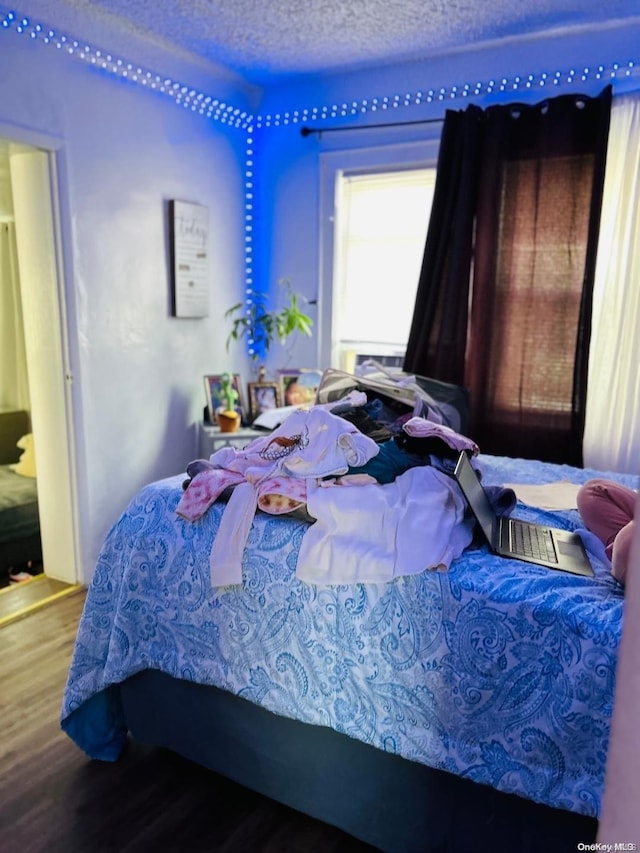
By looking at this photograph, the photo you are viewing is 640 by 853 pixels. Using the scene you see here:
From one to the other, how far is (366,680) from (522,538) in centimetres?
57

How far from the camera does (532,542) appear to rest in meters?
1.72

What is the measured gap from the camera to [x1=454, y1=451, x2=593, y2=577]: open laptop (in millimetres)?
1597

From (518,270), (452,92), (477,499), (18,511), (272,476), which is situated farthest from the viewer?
(18,511)

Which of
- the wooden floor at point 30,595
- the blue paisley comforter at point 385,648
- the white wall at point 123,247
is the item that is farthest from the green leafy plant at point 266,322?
the blue paisley comforter at point 385,648

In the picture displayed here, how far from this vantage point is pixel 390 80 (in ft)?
10.9

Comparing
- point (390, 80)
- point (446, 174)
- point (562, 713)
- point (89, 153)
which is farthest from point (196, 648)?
point (390, 80)

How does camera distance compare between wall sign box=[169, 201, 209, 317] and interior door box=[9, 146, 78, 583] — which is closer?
interior door box=[9, 146, 78, 583]

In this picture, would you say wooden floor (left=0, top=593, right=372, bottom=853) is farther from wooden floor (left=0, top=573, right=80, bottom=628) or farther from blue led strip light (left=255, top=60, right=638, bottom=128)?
blue led strip light (left=255, top=60, right=638, bottom=128)

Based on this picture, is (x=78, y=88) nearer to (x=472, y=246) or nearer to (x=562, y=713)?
(x=472, y=246)

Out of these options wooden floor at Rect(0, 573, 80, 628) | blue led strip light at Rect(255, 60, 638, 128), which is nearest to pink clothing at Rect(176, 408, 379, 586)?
wooden floor at Rect(0, 573, 80, 628)

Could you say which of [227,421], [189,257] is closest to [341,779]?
[227,421]

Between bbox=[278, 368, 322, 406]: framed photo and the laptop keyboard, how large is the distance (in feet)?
6.29

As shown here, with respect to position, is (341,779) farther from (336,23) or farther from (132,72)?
(132,72)

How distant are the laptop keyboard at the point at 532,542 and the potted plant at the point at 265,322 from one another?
6.66ft
